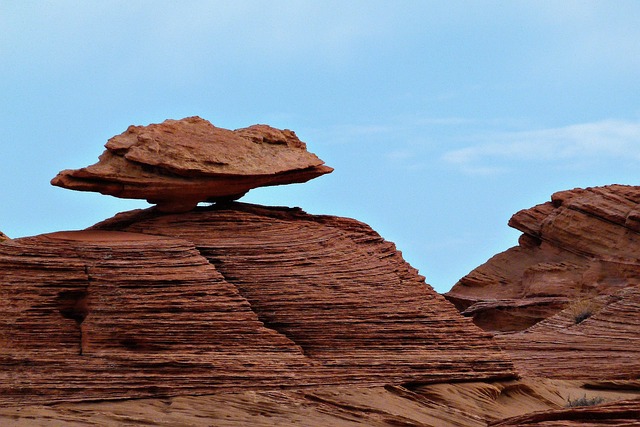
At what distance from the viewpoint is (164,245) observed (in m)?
27.5

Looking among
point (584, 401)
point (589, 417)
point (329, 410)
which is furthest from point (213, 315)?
point (584, 401)

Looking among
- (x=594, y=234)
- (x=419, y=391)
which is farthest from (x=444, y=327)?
(x=594, y=234)

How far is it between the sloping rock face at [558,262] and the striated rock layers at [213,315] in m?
17.6

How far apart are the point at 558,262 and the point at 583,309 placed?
10.1m

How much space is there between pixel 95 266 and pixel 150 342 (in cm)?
210

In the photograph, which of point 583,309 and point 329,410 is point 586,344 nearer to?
point 583,309

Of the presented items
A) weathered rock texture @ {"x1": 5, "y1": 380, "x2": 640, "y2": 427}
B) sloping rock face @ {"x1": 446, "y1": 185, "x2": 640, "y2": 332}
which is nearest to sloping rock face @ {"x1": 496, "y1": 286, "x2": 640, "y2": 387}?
A: weathered rock texture @ {"x1": 5, "y1": 380, "x2": 640, "y2": 427}

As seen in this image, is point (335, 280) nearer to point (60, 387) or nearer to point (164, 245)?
point (164, 245)

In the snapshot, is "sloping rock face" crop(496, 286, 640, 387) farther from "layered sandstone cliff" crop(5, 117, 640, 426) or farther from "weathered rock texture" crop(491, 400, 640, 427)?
"weathered rock texture" crop(491, 400, 640, 427)

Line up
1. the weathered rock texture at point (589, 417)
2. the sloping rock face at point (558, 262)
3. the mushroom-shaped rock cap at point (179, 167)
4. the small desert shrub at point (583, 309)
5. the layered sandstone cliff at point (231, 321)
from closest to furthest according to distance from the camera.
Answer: the weathered rock texture at point (589, 417), the layered sandstone cliff at point (231, 321), the mushroom-shaped rock cap at point (179, 167), the small desert shrub at point (583, 309), the sloping rock face at point (558, 262)

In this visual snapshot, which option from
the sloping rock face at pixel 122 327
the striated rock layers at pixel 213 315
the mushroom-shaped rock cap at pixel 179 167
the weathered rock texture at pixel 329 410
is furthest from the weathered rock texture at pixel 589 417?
the mushroom-shaped rock cap at pixel 179 167

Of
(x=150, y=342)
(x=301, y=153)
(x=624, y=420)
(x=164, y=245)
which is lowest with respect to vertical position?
(x=624, y=420)

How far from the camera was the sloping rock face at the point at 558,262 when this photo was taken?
156 feet

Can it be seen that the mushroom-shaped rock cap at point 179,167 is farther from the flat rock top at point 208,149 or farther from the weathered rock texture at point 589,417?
the weathered rock texture at point 589,417
